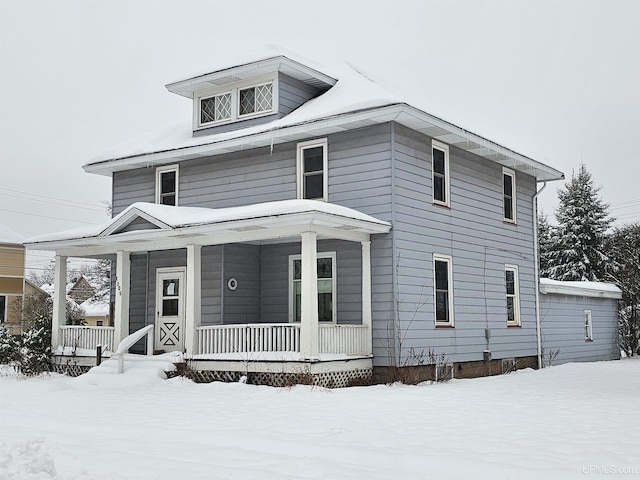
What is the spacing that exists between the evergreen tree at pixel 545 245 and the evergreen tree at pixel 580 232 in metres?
0.24

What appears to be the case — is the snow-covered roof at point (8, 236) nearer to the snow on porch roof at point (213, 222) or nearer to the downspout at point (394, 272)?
the snow on porch roof at point (213, 222)

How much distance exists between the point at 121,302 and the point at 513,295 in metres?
10.5

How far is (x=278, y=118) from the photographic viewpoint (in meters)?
18.2

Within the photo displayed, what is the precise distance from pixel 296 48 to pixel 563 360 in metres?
12.3

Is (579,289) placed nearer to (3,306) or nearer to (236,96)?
(236,96)

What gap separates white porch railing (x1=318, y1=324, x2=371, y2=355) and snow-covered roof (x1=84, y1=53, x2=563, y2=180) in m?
4.47

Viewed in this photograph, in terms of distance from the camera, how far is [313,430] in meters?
9.70

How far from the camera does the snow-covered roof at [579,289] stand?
22.0 m

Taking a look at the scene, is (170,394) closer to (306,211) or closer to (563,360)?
(306,211)

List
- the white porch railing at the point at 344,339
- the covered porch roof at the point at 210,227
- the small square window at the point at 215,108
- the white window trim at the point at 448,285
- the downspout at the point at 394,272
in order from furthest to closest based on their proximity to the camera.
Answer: the small square window at the point at 215,108 → the white window trim at the point at 448,285 → the downspout at the point at 394,272 → the white porch railing at the point at 344,339 → the covered porch roof at the point at 210,227

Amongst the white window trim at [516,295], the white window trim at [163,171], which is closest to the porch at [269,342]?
the white window trim at [163,171]

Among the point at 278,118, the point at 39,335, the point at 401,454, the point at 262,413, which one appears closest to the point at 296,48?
the point at 278,118

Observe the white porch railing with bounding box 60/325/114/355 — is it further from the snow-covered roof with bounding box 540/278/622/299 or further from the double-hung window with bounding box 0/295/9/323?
the double-hung window with bounding box 0/295/9/323

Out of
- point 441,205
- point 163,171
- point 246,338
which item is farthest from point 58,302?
point 441,205
